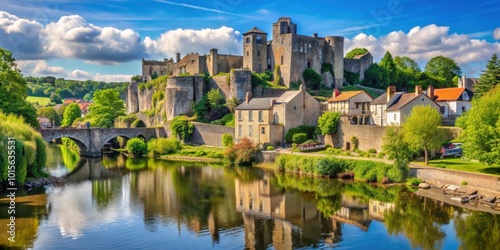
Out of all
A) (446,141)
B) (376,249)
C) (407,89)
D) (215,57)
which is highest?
(215,57)

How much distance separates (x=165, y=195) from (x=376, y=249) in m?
15.9

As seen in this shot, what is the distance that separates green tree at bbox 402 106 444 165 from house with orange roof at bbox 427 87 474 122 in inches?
420

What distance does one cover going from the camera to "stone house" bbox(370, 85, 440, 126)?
42281 millimetres

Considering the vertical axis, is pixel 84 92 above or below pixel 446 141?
above

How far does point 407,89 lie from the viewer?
71562mm

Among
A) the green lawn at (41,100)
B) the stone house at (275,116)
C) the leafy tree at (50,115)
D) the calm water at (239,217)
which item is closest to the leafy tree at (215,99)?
the stone house at (275,116)

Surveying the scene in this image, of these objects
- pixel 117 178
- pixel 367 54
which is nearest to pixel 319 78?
pixel 367 54

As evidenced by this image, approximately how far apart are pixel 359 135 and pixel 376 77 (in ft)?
98.3

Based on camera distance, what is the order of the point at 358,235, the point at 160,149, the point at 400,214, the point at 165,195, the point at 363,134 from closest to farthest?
the point at 358,235, the point at 400,214, the point at 165,195, the point at 363,134, the point at 160,149

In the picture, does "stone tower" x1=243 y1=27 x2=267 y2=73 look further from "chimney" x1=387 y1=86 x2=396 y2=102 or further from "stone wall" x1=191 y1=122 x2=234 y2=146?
"chimney" x1=387 y1=86 x2=396 y2=102

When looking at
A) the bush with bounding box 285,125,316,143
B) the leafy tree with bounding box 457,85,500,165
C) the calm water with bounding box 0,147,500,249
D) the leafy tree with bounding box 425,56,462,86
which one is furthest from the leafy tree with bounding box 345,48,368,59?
the leafy tree with bounding box 457,85,500,165

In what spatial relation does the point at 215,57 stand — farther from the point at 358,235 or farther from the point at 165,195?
the point at 358,235

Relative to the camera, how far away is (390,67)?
7269 cm

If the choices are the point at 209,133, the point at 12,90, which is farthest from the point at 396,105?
A: the point at 12,90
